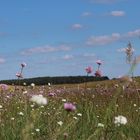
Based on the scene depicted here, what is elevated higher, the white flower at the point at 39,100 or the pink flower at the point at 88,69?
the pink flower at the point at 88,69

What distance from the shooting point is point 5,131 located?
7391 mm

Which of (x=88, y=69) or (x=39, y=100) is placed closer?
(x=39, y=100)

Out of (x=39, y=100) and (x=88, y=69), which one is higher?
(x=88, y=69)

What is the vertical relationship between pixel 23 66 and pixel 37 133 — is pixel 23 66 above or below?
above

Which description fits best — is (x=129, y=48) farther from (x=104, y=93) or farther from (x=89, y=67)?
(x=104, y=93)

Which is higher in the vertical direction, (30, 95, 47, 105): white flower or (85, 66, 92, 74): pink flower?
(85, 66, 92, 74): pink flower

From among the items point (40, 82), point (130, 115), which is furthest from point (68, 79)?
point (130, 115)

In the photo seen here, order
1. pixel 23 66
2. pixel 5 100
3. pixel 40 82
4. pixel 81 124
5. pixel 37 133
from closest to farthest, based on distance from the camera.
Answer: pixel 37 133 → pixel 81 124 → pixel 23 66 → pixel 5 100 → pixel 40 82

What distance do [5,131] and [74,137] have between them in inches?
40.3

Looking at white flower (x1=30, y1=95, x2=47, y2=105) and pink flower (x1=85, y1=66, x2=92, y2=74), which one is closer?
white flower (x1=30, y1=95, x2=47, y2=105)

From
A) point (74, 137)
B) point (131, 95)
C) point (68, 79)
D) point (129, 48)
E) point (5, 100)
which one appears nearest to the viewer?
point (129, 48)

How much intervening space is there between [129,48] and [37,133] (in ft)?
6.41

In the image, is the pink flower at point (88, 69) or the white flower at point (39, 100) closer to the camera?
the white flower at point (39, 100)

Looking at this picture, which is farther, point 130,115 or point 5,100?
point 5,100
